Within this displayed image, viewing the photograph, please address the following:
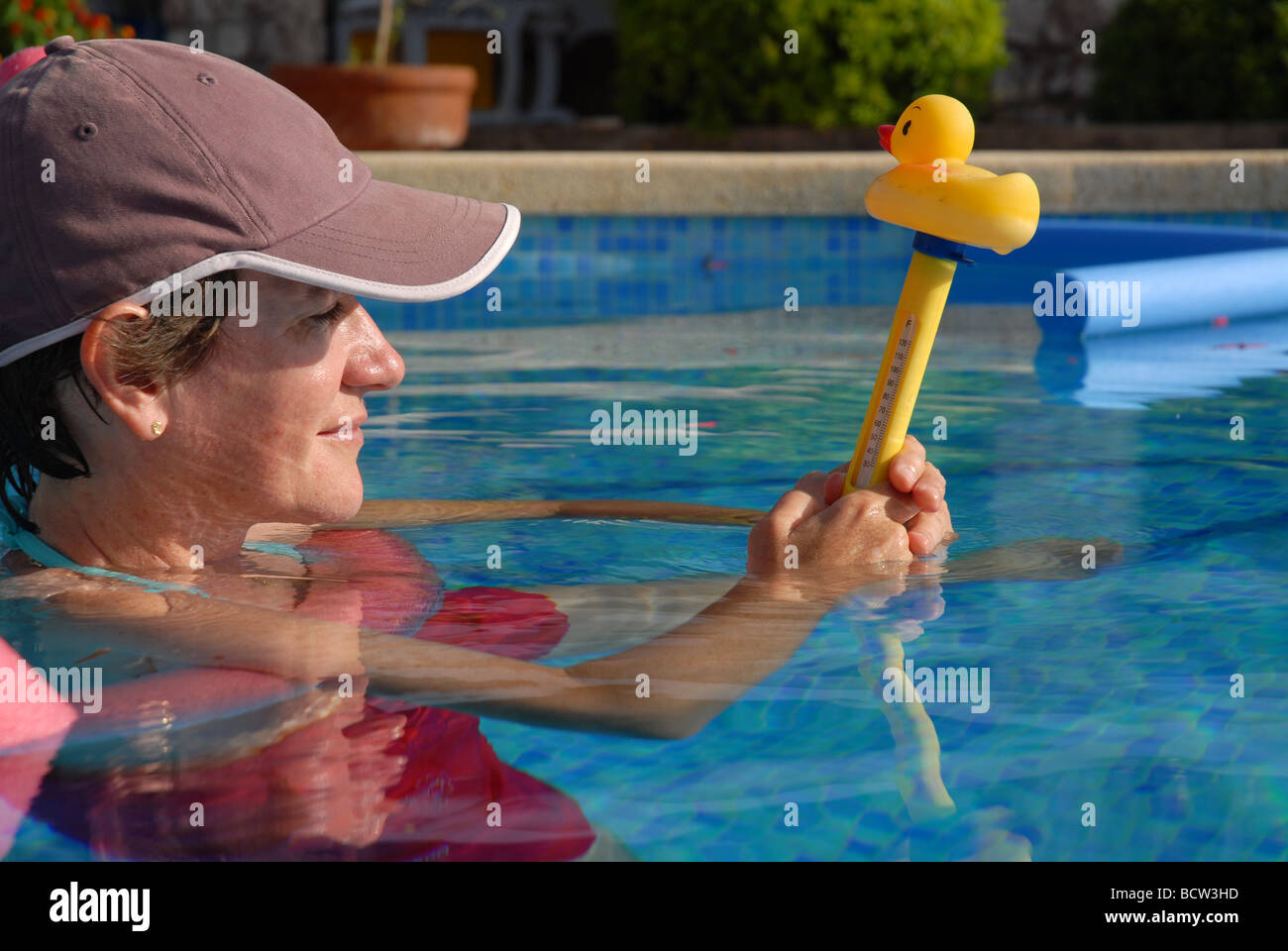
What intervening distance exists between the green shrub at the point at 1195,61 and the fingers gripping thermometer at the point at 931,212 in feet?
28.3

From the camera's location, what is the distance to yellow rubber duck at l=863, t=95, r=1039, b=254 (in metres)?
2.01

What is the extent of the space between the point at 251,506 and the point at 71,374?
1.05ft

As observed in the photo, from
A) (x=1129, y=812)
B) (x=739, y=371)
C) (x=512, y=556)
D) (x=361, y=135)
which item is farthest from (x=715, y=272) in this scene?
(x=1129, y=812)

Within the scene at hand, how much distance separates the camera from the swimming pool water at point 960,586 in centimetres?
177

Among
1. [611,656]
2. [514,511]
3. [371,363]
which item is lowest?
[611,656]

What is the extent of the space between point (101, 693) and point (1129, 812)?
4.38 ft

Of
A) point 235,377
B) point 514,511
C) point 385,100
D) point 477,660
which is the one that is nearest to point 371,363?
point 235,377

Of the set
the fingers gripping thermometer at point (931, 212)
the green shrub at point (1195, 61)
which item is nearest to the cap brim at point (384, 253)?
the fingers gripping thermometer at point (931, 212)

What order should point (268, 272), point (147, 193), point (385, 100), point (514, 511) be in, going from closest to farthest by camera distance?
point (147, 193) < point (268, 272) < point (514, 511) < point (385, 100)

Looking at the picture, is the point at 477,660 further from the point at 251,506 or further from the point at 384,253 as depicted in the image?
the point at 384,253

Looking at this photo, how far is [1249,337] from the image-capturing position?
587cm

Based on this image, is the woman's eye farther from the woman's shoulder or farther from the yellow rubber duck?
the yellow rubber duck

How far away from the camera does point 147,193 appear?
2.00 meters
